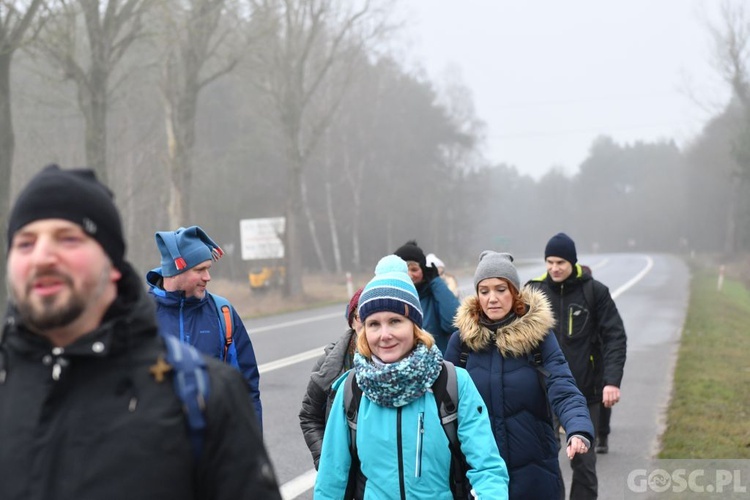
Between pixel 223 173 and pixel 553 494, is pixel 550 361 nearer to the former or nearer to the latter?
pixel 553 494

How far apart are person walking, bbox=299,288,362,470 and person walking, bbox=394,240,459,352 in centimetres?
176

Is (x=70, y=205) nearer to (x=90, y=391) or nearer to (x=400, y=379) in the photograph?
(x=90, y=391)

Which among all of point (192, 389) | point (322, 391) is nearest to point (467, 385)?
point (322, 391)

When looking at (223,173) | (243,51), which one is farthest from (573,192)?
(243,51)

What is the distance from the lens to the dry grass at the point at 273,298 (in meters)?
26.7

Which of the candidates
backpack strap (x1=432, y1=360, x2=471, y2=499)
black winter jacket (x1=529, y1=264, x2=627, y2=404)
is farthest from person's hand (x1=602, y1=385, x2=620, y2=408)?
backpack strap (x1=432, y1=360, x2=471, y2=499)

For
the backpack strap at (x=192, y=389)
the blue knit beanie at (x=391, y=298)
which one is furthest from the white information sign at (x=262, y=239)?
the backpack strap at (x=192, y=389)

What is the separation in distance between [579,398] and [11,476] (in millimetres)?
3072

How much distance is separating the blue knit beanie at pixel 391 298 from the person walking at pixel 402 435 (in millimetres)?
90

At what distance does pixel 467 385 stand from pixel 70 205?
195 cm

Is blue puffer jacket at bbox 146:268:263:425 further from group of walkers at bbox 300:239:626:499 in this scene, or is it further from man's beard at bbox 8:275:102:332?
man's beard at bbox 8:275:102:332

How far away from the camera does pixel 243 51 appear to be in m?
24.0

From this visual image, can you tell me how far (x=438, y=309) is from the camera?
21.3 feet

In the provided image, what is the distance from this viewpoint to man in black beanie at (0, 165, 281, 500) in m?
1.79
